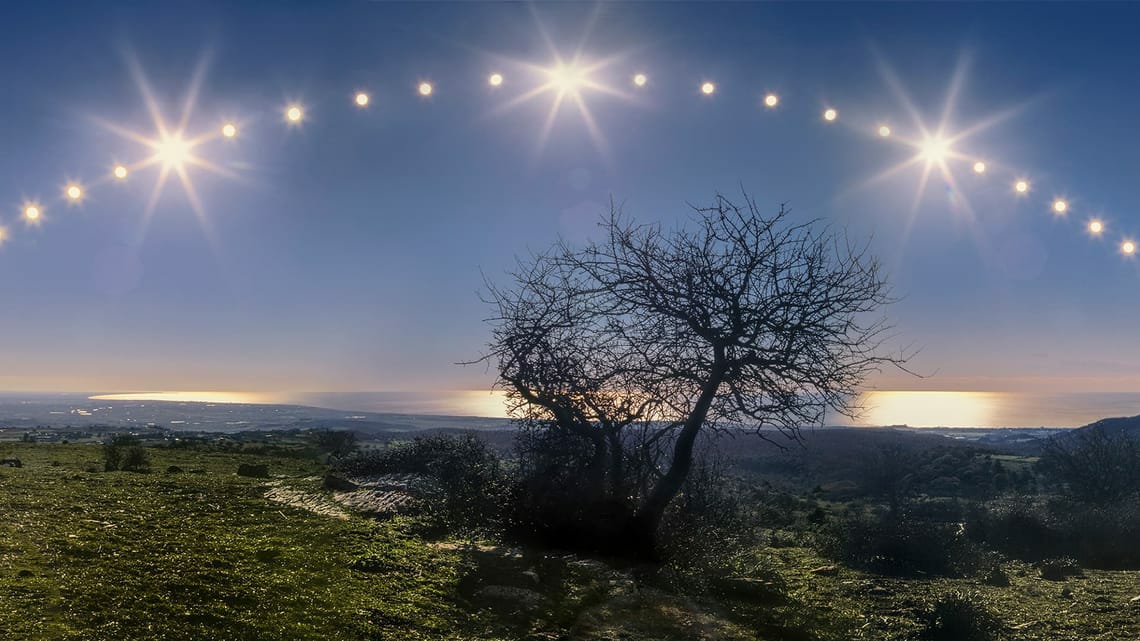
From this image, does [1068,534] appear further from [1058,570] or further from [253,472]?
[253,472]

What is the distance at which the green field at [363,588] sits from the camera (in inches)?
224

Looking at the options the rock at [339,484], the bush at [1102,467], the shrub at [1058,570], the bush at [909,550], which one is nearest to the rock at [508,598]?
the bush at [909,550]

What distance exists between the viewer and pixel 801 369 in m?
11.2

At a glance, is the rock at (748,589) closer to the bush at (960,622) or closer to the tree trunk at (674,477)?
the tree trunk at (674,477)

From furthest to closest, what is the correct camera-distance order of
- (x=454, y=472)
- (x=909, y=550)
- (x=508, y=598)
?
1. (x=454, y=472)
2. (x=909, y=550)
3. (x=508, y=598)

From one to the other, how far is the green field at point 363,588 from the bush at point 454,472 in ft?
4.33

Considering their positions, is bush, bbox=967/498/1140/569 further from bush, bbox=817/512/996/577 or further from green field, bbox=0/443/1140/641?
green field, bbox=0/443/1140/641

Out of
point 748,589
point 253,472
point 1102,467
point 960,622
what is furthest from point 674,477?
point 1102,467

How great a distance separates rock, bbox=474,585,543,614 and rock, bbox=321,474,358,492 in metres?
8.78

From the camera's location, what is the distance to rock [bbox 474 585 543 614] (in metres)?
7.79

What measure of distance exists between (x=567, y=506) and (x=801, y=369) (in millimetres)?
5226

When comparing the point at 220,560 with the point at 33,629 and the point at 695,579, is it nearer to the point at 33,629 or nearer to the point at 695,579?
the point at 33,629

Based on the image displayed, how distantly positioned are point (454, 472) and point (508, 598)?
29.3ft

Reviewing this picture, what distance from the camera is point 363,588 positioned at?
7637 mm
